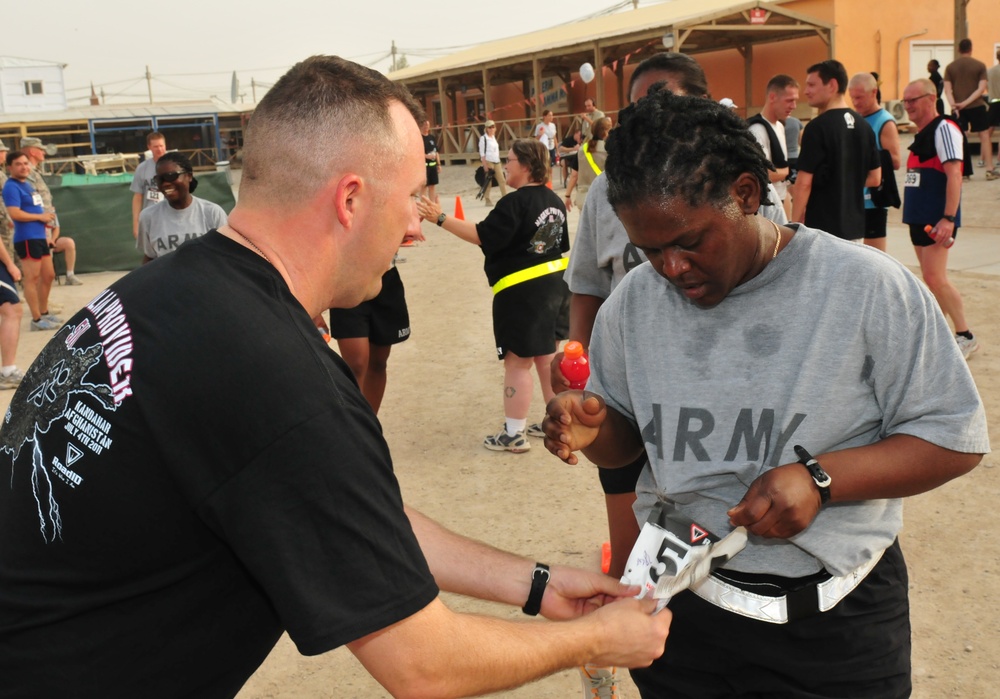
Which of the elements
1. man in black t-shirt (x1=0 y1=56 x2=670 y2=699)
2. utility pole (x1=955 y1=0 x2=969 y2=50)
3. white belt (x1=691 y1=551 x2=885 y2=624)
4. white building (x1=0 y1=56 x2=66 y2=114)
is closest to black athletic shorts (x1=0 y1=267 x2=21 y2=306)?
man in black t-shirt (x1=0 y1=56 x2=670 y2=699)

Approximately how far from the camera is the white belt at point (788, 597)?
6.63 feet

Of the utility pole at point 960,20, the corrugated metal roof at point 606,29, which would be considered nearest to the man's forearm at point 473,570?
the utility pole at point 960,20

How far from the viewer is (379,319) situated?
249 inches

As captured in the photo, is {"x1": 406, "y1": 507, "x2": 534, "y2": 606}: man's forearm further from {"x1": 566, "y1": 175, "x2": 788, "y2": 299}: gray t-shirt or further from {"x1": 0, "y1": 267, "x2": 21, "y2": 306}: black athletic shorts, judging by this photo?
{"x1": 0, "y1": 267, "x2": 21, "y2": 306}: black athletic shorts

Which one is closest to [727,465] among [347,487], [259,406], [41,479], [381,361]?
[347,487]

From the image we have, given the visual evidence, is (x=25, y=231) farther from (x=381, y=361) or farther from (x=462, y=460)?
(x=462, y=460)

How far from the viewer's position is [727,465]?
205 centimetres

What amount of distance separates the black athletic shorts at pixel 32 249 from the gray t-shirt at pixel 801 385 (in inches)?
421

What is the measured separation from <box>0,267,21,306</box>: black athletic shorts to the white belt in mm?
8553

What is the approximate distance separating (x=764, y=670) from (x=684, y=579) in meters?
0.32

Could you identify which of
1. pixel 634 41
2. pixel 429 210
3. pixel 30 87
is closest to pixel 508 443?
Result: pixel 429 210

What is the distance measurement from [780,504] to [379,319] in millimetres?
4706

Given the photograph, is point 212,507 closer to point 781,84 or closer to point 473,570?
point 473,570

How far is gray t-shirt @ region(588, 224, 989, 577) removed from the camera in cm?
192
